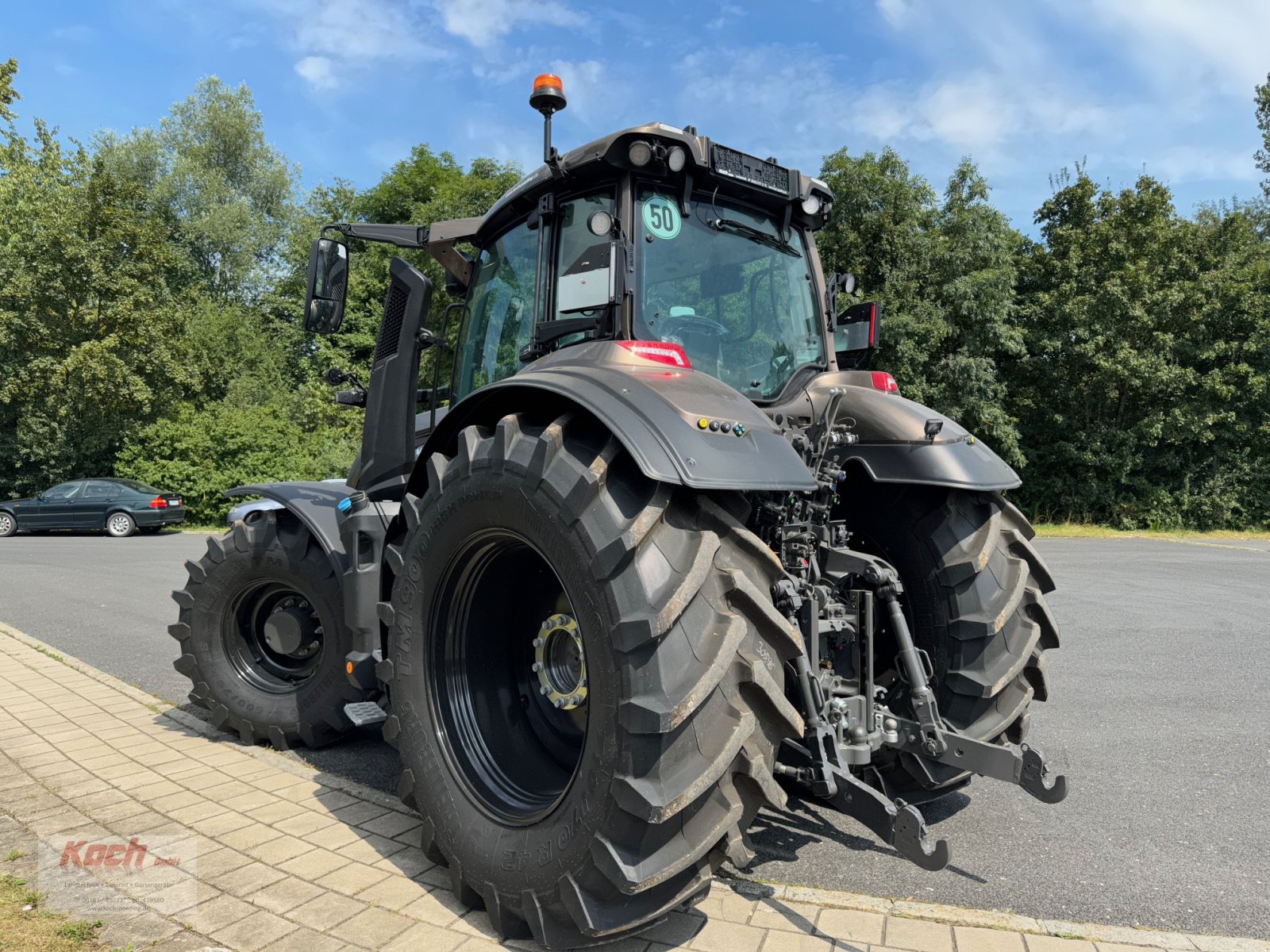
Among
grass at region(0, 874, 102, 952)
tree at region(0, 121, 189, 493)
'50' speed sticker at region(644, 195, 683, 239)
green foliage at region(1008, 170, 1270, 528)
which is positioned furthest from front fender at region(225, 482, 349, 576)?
green foliage at region(1008, 170, 1270, 528)

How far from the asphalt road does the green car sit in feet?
39.8

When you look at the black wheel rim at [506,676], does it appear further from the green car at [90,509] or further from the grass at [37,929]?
the green car at [90,509]

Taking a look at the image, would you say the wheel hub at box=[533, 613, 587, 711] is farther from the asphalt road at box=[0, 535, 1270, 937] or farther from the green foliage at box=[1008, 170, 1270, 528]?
the green foliage at box=[1008, 170, 1270, 528]

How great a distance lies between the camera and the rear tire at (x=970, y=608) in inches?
129

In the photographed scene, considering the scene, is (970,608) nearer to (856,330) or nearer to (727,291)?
(856,330)

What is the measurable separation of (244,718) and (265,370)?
30.8 meters

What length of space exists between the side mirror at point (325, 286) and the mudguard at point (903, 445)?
2.25 meters

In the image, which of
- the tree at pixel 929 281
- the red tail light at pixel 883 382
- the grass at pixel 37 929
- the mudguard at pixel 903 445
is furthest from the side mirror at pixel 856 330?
the tree at pixel 929 281

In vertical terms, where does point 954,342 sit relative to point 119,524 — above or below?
above

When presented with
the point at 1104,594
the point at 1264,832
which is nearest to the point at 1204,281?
the point at 1104,594

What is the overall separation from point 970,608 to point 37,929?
3455 mm

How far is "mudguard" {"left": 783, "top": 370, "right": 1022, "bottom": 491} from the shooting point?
3287 mm

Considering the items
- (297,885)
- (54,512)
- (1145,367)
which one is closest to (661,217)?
(297,885)

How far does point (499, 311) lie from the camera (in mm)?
3863
